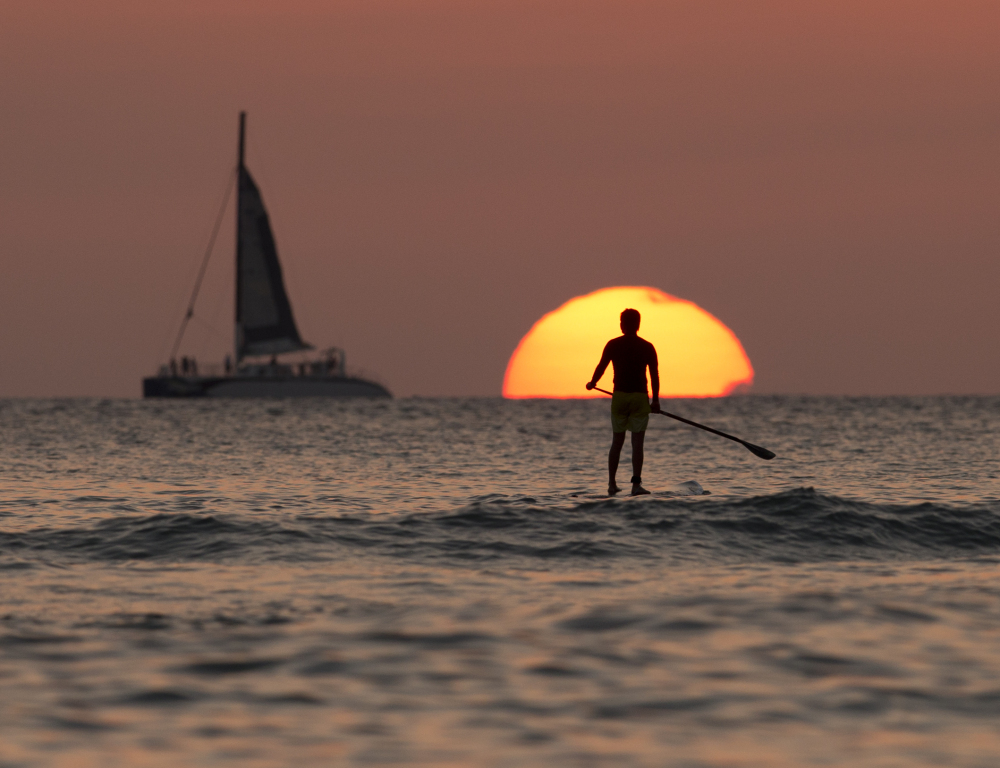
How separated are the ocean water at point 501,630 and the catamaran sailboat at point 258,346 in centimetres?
7582

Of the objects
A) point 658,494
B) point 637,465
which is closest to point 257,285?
point 658,494

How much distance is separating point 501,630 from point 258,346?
92.6 m

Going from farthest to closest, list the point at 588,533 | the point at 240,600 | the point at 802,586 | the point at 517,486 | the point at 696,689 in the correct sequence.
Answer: the point at 517,486, the point at 588,533, the point at 802,586, the point at 240,600, the point at 696,689

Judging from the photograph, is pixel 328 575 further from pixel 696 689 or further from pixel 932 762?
pixel 932 762

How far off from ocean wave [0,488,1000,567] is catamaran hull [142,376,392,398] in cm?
9451

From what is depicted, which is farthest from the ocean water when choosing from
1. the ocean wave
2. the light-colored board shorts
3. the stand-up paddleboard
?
the light-colored board shorts

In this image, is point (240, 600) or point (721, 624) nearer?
point (721, 624)

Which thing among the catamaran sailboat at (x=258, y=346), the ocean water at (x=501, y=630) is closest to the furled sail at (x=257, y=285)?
the catamaran sailboat at (x=258, y=346)

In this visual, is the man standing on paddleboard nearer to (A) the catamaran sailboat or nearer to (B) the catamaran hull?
(A) the catamaran sailboat

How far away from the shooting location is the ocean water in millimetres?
5441

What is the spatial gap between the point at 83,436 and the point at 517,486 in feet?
85.7

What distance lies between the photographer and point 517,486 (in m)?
19.0

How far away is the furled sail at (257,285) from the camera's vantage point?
90.2 m

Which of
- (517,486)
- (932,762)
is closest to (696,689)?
(932,762)
